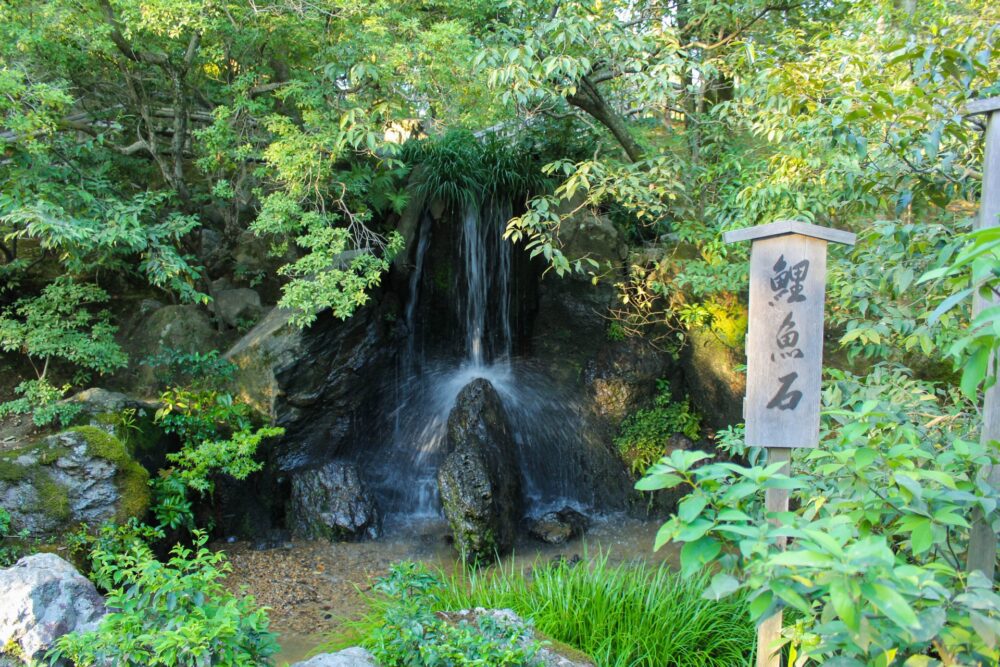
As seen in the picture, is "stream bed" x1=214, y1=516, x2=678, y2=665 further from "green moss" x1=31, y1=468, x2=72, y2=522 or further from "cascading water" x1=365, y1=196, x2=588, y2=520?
"green moss" x1=31, y1=468, x2=72, y2=522

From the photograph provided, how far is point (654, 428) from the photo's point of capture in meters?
7.75

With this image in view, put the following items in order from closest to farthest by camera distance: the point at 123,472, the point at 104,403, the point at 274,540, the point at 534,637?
the point at 534,637, the point at 123,472, the point at 104,403, the point at 274,540

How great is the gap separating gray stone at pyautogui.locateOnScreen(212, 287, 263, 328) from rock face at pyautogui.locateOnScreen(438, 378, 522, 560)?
9.23 feet

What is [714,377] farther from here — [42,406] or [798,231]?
[42,406]

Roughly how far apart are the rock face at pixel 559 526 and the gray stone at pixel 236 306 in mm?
4152

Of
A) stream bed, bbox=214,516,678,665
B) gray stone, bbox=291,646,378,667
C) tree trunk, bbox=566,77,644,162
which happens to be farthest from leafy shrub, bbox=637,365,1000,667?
tree trunk, bbox=566,77,644,162

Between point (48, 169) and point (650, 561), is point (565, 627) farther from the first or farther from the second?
point (48, 169)

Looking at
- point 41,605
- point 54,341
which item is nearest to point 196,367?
point 54,341

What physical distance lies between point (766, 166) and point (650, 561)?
145 inches

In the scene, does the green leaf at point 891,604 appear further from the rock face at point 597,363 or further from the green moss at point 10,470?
the rock face at point 597,363

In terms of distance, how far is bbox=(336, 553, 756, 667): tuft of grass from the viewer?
3.83m

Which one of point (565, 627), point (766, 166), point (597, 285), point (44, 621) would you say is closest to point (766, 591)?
point (565, 627)

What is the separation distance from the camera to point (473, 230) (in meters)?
8.67

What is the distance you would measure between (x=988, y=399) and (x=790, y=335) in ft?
2.46
